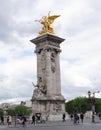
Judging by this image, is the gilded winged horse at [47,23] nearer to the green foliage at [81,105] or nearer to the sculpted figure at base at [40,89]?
the sculpted figure at base at [40,89]

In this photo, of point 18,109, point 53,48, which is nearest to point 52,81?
point 53,48

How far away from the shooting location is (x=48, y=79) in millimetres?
52969

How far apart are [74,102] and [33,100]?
52.6 m

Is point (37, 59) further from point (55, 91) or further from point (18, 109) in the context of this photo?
point (18, 109)

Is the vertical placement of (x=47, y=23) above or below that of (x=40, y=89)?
above

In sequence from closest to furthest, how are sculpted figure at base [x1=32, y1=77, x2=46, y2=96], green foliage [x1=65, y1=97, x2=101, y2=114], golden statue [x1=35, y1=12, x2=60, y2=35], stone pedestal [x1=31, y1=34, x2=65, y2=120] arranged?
stone pedestal [x1=31, y1=34, x2=65, y2=120], sculpted figure at base [x1=32, y1=77, x2=46, y2=96], golden statue [x1=35, y1=12, x2=60, y2=35], green foliage [x1=65, y1=97, x2=101, y2=114]

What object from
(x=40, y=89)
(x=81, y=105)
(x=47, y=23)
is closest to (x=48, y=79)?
(x=40, y=89)

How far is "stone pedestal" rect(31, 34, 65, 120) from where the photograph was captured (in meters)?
51.5

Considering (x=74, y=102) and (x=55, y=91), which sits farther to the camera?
(x=74, y=102)

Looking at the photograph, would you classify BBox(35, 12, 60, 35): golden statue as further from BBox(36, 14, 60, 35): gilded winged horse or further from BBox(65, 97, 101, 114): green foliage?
BBox(65, 97, 101, 114): green foliage

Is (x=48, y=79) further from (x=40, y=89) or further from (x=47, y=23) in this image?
(x=47, y=23)

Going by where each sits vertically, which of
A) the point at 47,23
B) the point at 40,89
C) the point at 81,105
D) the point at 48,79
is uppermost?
the point at 47,23

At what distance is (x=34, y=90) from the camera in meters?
52.7

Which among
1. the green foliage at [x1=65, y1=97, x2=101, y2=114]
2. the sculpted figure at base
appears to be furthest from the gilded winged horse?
the green foliage at [x1=65, y1=97, x2=101, y2=114]
